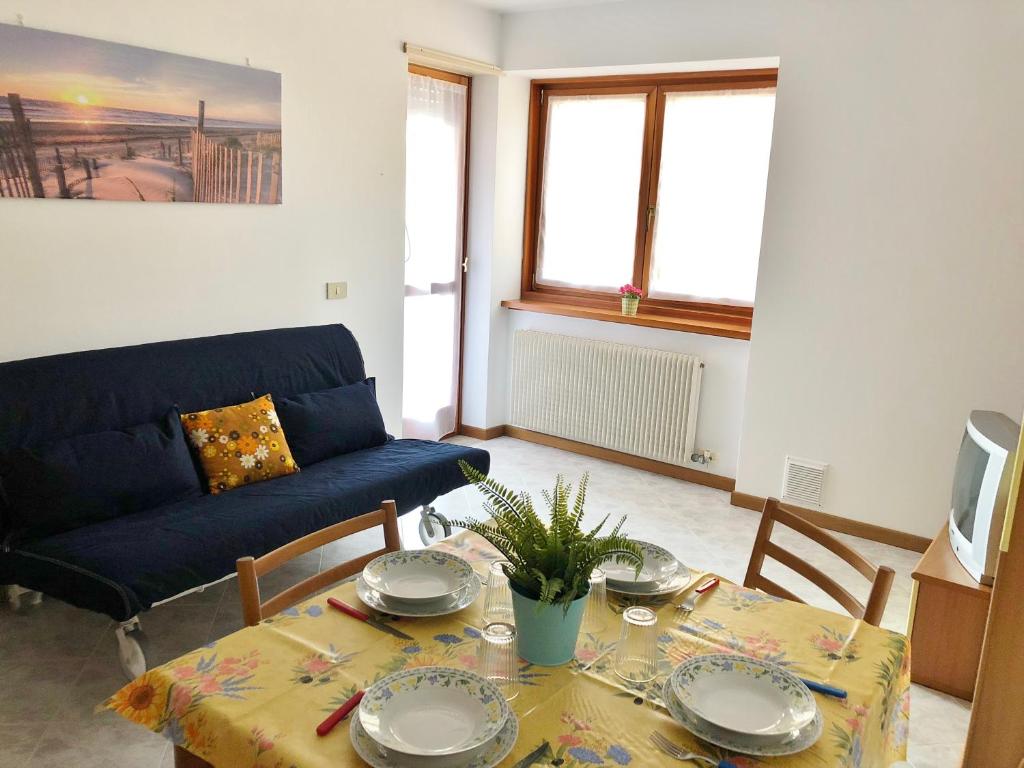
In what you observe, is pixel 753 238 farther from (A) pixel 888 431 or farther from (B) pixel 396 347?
(B) pixel 396 347

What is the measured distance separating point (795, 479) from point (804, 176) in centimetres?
140

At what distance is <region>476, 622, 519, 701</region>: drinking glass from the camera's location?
4.60 ft

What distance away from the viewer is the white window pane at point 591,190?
15.6 ft

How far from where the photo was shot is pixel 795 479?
13.4ft

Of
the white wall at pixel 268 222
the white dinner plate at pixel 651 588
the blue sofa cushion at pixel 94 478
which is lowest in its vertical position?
the blue sofa cushion at pixel 94 478

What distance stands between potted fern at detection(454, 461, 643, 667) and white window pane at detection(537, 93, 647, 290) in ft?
→ 11.6

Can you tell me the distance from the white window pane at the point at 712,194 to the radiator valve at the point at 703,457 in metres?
0.81

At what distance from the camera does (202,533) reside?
2596mm

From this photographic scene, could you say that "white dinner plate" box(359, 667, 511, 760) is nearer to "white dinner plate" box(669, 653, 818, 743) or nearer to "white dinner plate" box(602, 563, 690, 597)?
"white dinner plate" box(669, 653, 818, 743)

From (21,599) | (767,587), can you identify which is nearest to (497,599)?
(767,587)

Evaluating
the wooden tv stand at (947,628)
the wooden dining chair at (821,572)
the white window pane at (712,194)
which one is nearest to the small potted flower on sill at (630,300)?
the white window pane at (712,194)

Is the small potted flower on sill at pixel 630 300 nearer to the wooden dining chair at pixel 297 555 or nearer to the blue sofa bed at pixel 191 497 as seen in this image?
the blue sofa bed at pixel 191 497

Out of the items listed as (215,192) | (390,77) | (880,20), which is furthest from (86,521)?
(880,20)

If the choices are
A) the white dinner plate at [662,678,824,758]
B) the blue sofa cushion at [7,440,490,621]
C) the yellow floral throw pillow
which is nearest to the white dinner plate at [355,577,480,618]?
the white dinner plate at [662,678,824,758]
